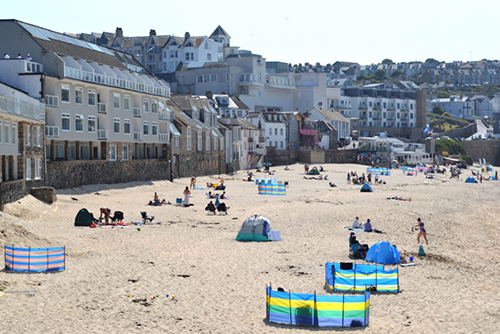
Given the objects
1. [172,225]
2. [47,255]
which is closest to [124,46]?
[172,225]

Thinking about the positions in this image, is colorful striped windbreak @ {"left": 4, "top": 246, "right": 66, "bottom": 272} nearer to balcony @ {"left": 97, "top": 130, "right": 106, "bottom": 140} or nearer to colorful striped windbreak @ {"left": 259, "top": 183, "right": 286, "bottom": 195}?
balcony @ {"left": 97, "top": 130, "right": 106, "bottom": 140}

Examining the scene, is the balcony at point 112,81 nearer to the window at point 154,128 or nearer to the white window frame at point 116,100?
the white window frame at point 116,100

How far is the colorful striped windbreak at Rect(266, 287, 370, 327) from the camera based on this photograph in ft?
57.2

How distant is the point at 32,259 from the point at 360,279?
9473 mm

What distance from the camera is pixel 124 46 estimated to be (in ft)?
480

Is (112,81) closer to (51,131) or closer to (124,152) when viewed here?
(124,152)

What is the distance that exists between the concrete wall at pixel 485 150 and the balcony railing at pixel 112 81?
84360 mm

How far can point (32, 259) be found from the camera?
2173 centimetres

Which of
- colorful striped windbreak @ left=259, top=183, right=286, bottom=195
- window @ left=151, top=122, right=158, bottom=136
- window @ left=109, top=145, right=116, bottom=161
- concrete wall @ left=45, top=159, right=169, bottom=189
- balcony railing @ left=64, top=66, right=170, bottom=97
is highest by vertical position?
balcony railing @ left=64, top=66, right=170, bottom=97

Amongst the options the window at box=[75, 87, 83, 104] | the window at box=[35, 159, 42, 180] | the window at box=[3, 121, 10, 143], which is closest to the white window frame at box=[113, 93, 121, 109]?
the window at box=[75, 87, 83, 104]

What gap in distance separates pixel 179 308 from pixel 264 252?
29.1ft

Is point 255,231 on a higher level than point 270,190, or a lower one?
lower

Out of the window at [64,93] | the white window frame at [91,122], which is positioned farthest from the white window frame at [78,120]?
the window at [64,93]

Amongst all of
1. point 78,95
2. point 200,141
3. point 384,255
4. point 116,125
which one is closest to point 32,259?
point 384,255
